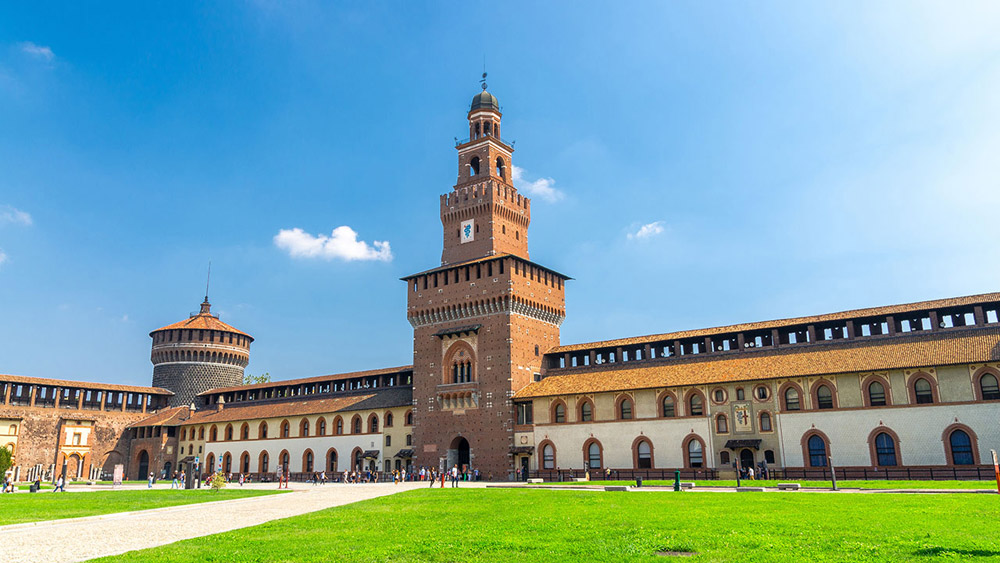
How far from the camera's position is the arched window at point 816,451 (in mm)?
46281

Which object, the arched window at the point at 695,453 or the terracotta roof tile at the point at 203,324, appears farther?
the terracotta roof tile at the point at 203,324

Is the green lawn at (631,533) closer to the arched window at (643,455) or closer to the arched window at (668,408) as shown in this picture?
the arched window at (668,408)

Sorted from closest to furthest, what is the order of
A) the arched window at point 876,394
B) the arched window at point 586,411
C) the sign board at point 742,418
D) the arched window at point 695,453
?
the arched window at point 876,394
the sign board at point 742,418
the arched window at point 695,453
the arched window at point 586,411

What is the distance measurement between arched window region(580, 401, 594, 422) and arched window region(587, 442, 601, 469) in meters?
1.88

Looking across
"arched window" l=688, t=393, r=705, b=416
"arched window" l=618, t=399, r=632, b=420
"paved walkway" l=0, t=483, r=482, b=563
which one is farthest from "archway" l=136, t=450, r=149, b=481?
"arched window" l=688, t=393, r=705, b=416

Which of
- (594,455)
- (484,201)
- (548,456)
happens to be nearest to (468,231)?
(484,201)

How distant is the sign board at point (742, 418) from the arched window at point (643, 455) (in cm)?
628

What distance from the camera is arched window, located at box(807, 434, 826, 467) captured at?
46281 millimetres

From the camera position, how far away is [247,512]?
27688 mm

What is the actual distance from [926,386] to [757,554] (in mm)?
36189

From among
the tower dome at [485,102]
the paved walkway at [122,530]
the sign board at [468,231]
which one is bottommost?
the paved walkway at [122,530]

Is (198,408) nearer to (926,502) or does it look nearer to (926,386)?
(926,386)

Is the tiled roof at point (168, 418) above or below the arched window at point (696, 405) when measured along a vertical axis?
above

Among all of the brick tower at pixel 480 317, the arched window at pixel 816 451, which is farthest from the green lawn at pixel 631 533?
the brick tower at pixel 480 317
